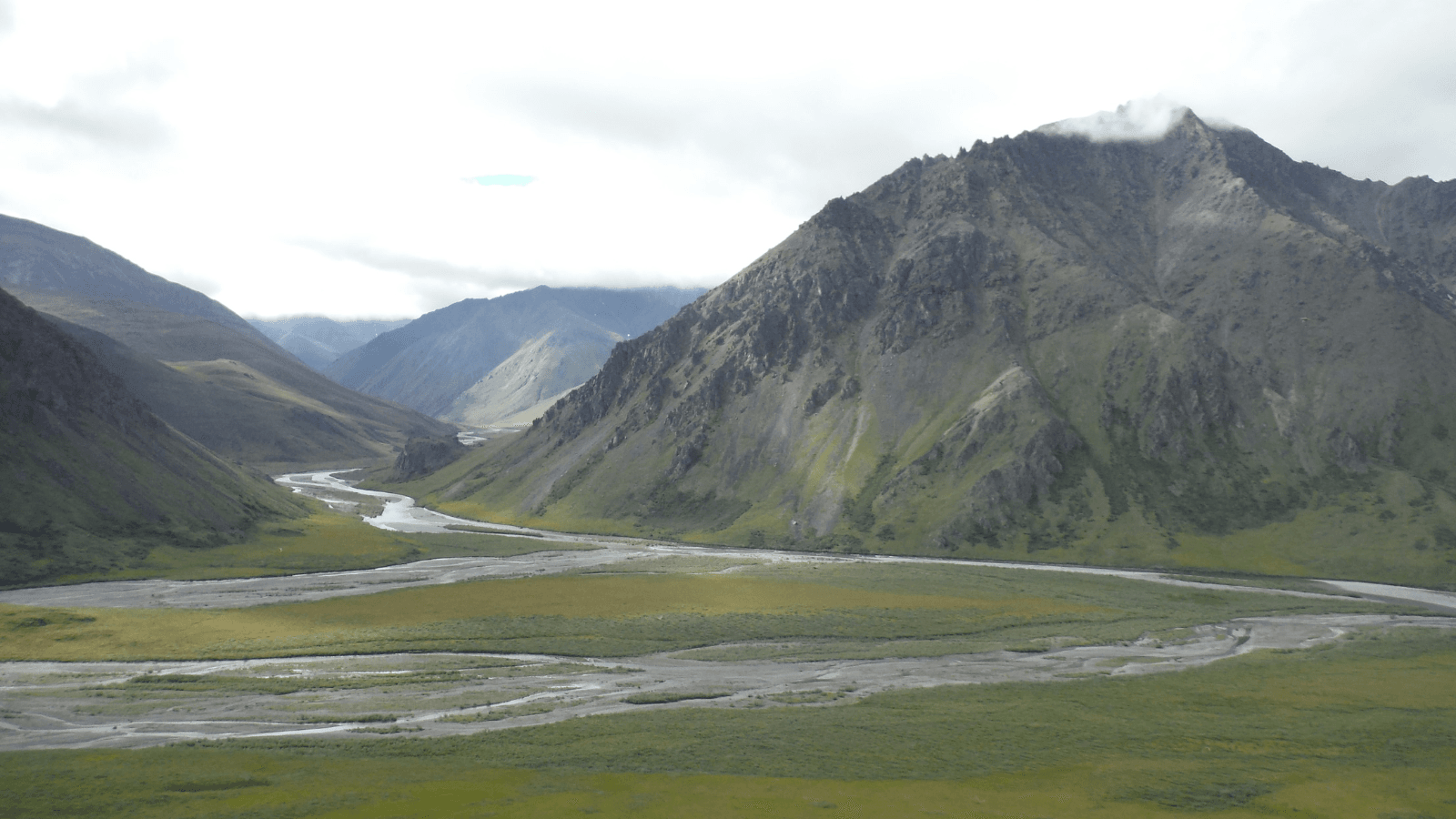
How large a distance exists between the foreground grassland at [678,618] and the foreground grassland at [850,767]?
2338 cm

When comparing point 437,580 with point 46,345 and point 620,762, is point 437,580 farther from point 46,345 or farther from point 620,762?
point 46,345

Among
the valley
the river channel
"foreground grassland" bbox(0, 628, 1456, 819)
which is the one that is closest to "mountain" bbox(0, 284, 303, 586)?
the valley

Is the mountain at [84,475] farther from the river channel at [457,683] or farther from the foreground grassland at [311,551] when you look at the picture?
the river channel at [457,683]

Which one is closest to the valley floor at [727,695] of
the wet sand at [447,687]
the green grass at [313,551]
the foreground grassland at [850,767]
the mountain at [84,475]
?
the foreground grassland at [850,767]

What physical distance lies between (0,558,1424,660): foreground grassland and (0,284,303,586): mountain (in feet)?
149

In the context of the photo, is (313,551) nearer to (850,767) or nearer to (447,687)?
(447,687)

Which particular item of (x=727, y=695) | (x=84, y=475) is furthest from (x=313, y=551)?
(x=727, y=695)

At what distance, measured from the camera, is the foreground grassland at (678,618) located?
74.2m

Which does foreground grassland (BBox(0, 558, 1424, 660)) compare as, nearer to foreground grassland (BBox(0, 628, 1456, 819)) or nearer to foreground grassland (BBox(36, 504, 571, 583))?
foreground grassland (BBox(0, 628, 1456, 819))

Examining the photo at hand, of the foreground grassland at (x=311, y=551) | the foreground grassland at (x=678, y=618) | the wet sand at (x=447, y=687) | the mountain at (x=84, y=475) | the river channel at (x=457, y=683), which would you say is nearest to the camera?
the wet sand at (x=447, y=687)

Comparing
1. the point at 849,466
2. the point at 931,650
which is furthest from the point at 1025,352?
the point at 931,650

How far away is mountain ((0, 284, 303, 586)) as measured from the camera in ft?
380

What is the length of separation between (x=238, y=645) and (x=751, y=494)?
418 feet

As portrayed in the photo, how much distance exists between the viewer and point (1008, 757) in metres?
43.3
